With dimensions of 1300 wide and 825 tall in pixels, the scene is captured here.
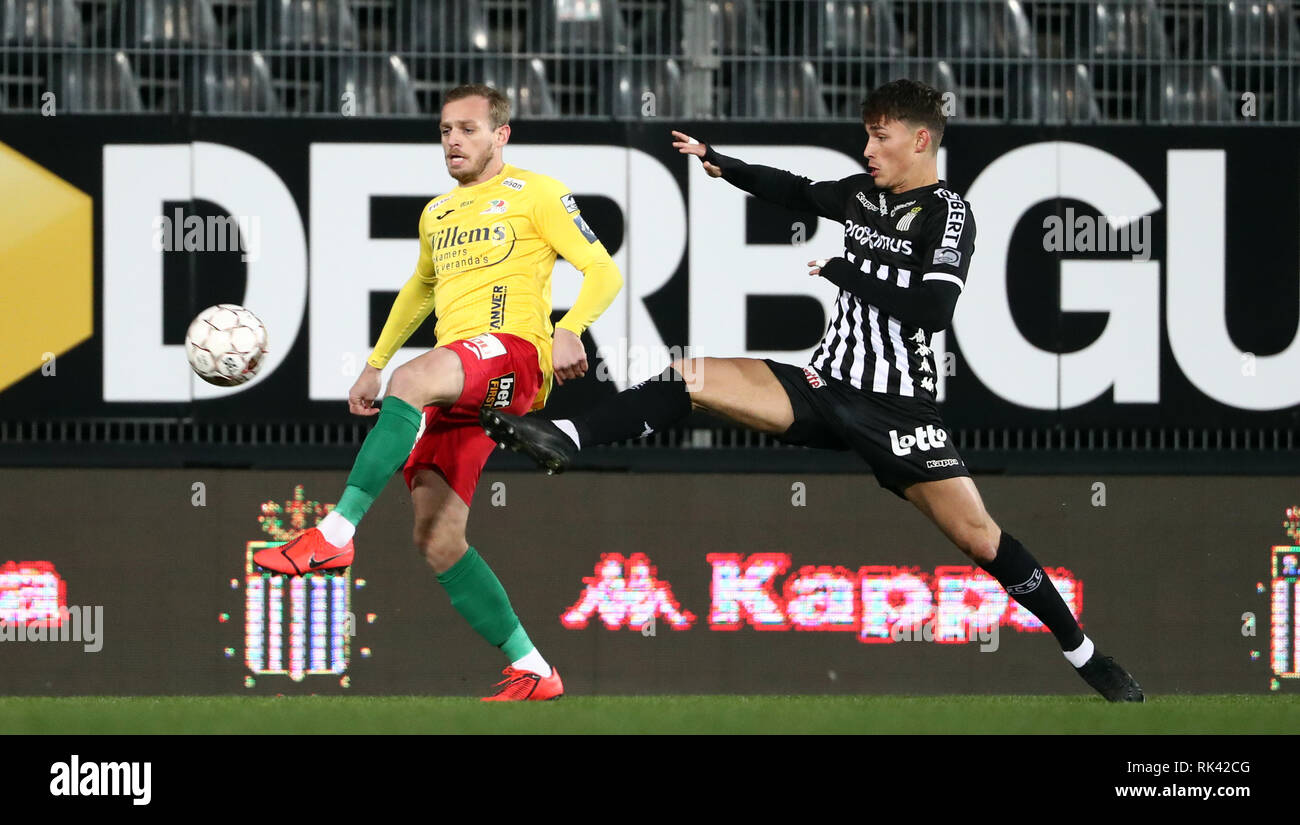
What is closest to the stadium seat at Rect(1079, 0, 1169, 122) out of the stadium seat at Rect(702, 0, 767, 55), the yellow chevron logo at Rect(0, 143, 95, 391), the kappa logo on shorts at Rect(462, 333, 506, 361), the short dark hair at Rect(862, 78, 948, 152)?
the stadium seat at Rect(702, 0, 767, 55)

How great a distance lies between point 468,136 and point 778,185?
4.03 ft

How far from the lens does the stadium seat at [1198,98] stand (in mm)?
10062

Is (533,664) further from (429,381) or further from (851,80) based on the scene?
(851,80)

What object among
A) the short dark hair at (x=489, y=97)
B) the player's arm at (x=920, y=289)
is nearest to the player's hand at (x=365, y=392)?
the short dark hair at (x=489, y=97)

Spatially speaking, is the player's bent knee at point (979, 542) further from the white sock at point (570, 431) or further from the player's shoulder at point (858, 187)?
the white sock at point (570, 431)

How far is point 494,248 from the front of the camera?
718 cm

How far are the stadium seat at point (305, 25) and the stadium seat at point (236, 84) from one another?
0.18 metres

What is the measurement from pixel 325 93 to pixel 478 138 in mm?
2912

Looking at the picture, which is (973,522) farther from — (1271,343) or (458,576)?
(1271,343)

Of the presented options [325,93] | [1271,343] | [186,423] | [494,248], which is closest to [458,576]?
[494,248]

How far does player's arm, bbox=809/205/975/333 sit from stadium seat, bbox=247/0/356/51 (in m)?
4.07

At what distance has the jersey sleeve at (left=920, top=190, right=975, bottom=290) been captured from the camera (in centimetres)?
684

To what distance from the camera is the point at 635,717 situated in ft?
21.5

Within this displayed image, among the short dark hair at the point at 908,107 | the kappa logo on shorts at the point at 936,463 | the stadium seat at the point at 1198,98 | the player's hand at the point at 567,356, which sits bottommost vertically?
the kappa logo on shorts at the point at 936,463
